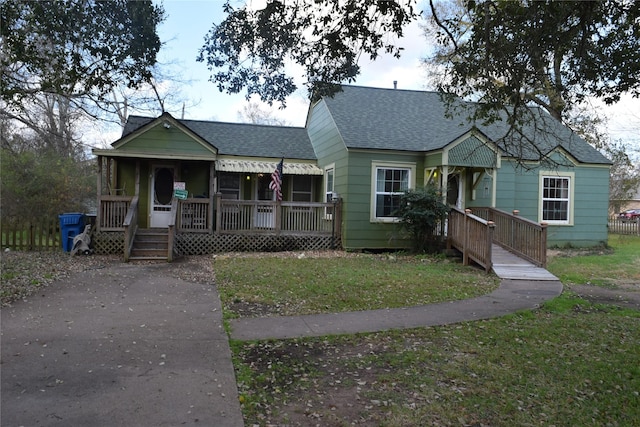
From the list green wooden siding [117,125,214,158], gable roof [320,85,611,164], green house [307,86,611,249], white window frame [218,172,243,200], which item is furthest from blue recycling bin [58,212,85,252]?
gable roof [320,85,611,164]

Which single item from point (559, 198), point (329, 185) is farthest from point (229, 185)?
point (559, 198)

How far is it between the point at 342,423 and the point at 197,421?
1057 mm

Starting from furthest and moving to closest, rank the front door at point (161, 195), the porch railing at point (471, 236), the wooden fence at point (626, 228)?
the wooden fence at point (626, 228)
the front door at point (161, 195)
the porch railing at point (471, 236)

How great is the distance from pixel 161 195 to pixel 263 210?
348 cm

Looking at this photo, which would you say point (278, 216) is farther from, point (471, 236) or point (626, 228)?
point (626, 228)

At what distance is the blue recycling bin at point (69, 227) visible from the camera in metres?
13.2

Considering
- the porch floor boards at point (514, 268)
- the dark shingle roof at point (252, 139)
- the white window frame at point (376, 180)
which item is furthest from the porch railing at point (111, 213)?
the porch floor boards at point (514, 268)

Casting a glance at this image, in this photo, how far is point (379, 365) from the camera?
4.70 metres

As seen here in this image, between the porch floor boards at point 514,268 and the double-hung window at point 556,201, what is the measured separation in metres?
5.39

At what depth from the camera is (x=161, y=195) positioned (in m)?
15.7

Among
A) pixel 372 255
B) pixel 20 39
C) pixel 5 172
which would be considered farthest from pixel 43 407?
pixel 5 172

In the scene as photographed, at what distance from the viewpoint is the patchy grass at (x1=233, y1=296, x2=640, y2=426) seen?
366cm

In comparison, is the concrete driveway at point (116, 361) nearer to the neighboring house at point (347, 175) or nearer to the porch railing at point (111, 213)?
the porch railing at point (111, 213)

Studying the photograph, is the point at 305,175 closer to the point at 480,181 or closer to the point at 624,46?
the point at 480,181
